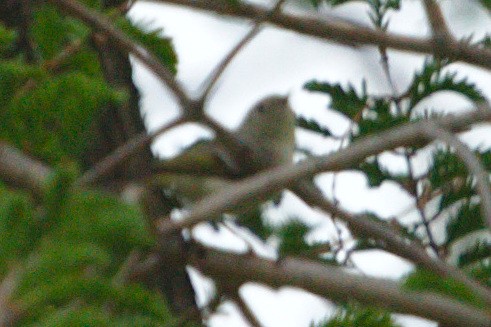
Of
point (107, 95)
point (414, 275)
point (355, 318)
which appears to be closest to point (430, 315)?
point (355, 318)

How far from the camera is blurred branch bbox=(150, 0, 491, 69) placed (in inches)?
110

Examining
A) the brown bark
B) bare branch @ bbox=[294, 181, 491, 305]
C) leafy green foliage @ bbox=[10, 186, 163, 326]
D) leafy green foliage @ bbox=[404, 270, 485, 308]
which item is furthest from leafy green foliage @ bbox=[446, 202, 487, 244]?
leafy green foliage @ bbox=[10, 186, 163, 326]

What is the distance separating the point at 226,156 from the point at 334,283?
137 cm

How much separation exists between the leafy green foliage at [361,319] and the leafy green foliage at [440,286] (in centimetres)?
14

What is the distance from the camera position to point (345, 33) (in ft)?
9.45

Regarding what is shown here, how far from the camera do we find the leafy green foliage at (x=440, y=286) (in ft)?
5.13

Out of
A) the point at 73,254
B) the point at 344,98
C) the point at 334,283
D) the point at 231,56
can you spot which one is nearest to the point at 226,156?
the point at 344,98

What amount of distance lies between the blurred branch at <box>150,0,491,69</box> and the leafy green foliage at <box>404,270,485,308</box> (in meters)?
1.16

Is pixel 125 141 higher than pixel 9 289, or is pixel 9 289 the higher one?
pixel 125 141

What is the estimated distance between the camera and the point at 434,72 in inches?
112

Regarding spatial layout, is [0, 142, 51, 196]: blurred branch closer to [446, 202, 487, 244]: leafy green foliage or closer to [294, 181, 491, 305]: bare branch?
[294, 181, 491, 305]: bare branch

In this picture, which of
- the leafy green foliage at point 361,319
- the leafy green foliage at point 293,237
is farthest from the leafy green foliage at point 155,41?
the leafy green foliage at point 361,319

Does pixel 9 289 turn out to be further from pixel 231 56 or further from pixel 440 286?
pixel 231 56

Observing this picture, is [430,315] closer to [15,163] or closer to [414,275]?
[414,275]
